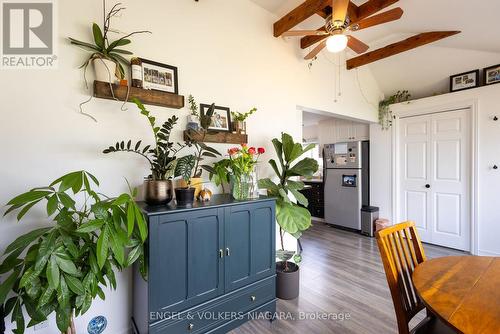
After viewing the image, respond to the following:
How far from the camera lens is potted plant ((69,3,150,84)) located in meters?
1.55

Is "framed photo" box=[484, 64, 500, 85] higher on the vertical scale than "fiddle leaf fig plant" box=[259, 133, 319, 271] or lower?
higher

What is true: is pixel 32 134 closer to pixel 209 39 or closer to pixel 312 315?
pixel 209 39

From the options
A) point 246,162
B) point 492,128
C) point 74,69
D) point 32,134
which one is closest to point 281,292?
point 246,162

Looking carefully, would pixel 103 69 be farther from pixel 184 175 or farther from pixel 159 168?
pixel 184 175

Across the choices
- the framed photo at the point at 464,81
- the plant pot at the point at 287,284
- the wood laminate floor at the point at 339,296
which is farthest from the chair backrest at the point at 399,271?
the framed photo at the point at 464,81

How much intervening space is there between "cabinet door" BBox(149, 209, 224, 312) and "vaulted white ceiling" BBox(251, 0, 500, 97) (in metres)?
2.47

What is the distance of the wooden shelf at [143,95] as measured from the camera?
1.57 m

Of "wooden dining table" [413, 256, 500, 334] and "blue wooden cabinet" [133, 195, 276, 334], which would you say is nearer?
"wooden dining table" [413, 256, 500, 334]

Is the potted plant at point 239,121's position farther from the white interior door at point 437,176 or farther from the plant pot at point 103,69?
the white interior door at point 437,176

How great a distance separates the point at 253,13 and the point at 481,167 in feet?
12.3

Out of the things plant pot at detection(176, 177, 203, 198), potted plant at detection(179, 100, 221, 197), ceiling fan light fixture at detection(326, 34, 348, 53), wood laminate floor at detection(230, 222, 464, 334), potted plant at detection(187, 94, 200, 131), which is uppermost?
ceiling fan light fixture at detection(326, 34, 348, 53)

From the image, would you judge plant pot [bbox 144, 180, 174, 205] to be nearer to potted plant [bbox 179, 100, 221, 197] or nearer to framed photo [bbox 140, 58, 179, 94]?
potted plant [bbox 179, 100, 221, 197]

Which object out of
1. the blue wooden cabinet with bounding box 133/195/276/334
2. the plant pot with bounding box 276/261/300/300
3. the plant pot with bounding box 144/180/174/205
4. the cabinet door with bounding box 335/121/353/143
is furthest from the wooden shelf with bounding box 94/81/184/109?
the cabinet door with bounding box 335/121/353/143

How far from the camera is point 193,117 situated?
6.69 ft
